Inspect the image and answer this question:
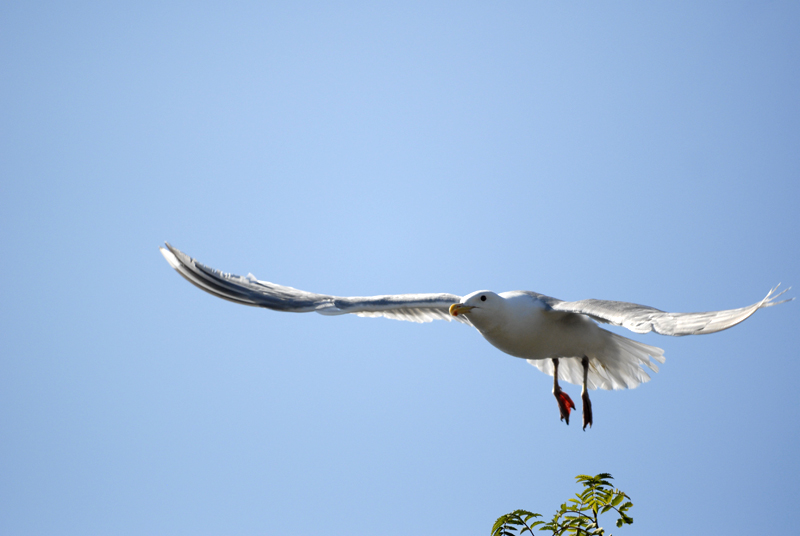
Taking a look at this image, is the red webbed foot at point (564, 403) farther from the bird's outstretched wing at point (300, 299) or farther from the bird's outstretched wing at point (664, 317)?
the bird's outstretched wing at point (664, 317)

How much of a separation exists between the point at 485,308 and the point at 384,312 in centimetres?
157

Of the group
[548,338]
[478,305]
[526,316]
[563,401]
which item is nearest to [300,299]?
[478,305]

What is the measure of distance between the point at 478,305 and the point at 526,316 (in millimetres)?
420

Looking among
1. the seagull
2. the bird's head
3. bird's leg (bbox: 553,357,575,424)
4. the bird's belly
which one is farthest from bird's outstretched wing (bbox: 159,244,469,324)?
bird's leg (bbox: 553,357,575,424)

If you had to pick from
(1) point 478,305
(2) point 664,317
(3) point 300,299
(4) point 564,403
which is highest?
(3) point 300,299

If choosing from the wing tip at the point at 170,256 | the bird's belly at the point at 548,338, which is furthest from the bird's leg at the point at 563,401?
the wing tip at the point at 170,256

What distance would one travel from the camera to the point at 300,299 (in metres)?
6.90

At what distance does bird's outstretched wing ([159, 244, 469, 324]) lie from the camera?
6555mm

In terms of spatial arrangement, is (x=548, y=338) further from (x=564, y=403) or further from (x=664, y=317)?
(x=664, y=317)

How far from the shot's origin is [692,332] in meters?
3.65

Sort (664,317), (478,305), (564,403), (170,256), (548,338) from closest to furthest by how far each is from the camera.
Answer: (664,317)
(478,305)
(548,338)
(564,403)
(170,256)

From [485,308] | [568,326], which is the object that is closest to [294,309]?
[485,308]

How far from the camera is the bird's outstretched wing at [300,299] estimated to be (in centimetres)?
655

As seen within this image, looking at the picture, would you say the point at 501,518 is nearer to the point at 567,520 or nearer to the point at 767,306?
the point at 567,520
